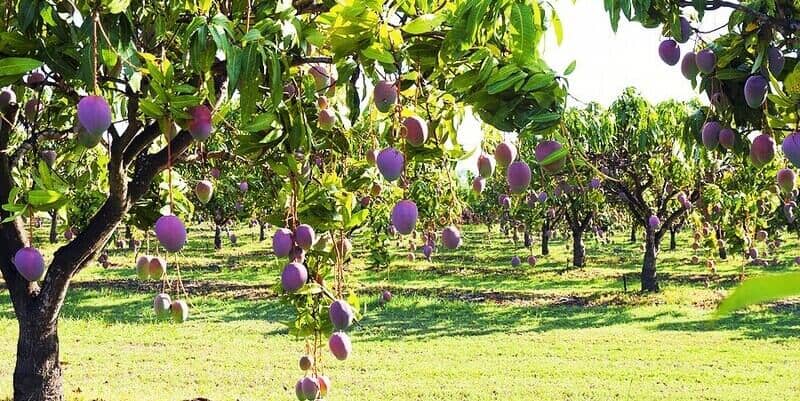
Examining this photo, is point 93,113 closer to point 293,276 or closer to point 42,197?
point 42,197

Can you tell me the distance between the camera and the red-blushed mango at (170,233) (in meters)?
1.37

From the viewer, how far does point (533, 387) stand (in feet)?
19.2

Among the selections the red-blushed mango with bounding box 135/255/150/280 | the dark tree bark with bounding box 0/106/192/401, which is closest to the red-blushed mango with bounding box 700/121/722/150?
the red-blushed mango with bounding box 135/255/150/280

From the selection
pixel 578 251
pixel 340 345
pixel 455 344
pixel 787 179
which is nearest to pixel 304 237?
pixel 340 345

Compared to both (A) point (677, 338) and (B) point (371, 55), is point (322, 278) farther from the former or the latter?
(A) point (677, 338)

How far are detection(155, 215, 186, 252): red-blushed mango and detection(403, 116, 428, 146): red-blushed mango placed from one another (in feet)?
1.54

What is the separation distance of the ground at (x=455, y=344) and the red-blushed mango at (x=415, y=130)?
4090mm

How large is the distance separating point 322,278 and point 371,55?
1259mm

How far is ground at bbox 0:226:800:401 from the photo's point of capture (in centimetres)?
582

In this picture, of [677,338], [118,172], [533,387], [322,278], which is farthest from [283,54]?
[677,338]

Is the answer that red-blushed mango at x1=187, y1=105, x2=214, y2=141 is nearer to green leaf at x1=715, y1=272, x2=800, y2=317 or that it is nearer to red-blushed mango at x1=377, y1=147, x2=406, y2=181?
red-blushed mango at x1=377, y1=147, x2=406, y2=181

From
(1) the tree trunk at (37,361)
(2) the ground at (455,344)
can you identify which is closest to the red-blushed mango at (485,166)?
(1) the tree trunk at (37,361)

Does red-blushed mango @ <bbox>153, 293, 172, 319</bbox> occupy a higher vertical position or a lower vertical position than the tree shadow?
higher

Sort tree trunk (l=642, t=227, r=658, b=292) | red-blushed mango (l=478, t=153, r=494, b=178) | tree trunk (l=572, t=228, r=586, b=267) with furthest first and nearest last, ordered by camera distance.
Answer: tree trunk (l=572, t=228, r=586, b=267)
tree trunk (l=642, t=227, r=658, b=292)
red-blushed mango (l=478, t=153, r=494, b=178)
